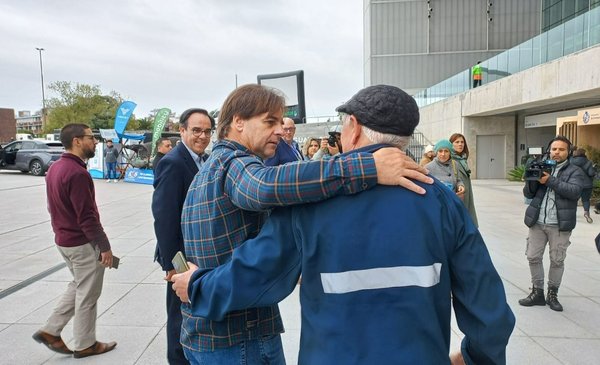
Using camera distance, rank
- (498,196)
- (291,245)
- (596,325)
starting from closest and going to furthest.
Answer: (291,245)
(596,325)
(498,196)

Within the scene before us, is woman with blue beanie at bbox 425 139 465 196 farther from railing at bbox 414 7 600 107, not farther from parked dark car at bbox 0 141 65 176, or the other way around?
parked dark car at bbox 0 141 65 176

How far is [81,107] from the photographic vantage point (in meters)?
45.8

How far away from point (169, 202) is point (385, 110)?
1.62m

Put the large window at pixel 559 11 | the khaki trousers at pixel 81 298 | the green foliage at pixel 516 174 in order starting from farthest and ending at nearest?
the large window at pixel 559 11 → the green foliage at pixel 516 174 → the khaki trousers at pixel 81 298

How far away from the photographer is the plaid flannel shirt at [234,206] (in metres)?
1.27

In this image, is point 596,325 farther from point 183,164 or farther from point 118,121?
point 118,121

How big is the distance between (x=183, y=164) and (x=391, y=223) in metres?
1.70

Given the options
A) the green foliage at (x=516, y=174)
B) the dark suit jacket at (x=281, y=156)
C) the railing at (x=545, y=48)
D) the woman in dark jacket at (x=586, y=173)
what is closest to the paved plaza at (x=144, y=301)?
the woman in dark jacket at (x=586, y=173)

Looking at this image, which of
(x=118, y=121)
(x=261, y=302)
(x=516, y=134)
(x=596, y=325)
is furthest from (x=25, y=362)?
(x=516, y=134)

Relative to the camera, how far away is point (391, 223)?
1.21m

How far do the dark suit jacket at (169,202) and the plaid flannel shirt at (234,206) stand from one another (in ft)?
2.59

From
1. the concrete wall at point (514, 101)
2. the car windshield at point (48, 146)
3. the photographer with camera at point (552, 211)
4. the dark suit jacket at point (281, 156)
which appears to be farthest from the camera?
the car windshield at point (48, 146)

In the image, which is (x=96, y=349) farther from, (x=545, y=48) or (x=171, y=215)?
(x=545, y=48)

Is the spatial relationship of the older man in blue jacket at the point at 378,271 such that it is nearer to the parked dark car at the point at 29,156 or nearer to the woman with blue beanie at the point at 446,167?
the woman with blue beanie at the point at 446,167
